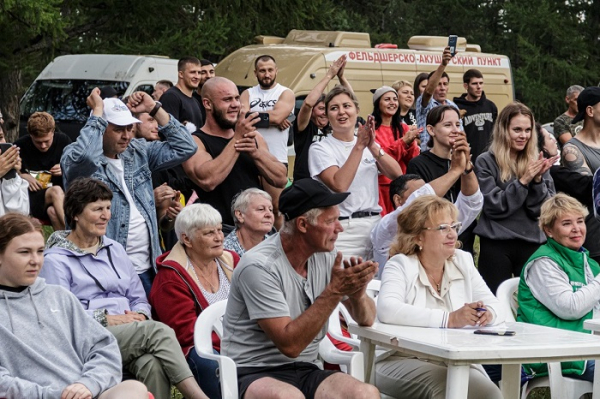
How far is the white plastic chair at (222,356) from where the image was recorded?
4.94 m

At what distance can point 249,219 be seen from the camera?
22.1 ft

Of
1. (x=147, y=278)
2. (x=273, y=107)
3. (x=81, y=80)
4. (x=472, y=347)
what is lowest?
(x=472, y=347)

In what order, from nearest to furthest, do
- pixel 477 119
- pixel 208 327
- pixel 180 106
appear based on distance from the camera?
1. pixel 208 327
2. pixel 180 106
3. pixel 477 119

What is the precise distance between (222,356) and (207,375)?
2.75 feet

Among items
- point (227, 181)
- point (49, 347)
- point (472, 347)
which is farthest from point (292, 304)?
point (227, 181)

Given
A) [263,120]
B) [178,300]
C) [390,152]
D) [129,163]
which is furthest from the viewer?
[390,152]

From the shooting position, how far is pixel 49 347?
488 cm

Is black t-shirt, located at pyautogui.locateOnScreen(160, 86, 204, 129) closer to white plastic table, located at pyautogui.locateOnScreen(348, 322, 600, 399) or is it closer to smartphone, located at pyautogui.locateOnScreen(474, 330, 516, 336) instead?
white plastic table, located at pyautogui.locateOnScreen(348, 322, 600, 399)

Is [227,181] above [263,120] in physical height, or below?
below

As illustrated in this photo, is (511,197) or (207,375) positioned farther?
(511,197)

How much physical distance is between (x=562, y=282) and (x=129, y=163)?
9.01 feet

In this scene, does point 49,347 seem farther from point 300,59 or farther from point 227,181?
point 300,59

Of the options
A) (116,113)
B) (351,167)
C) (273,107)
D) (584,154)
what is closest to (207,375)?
(116,113)

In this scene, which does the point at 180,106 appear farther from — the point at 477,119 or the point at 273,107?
the point at 477,119
